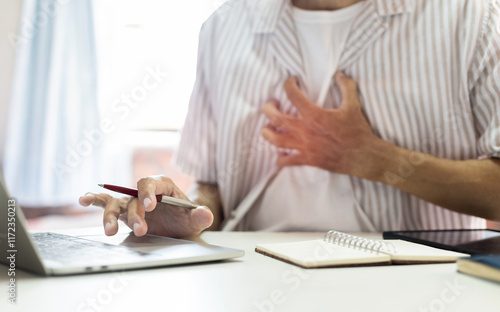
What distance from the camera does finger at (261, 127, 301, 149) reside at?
3.54ft

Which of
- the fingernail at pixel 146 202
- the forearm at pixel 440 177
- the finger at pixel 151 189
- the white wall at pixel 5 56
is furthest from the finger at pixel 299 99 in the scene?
the white wall at pixel 5 56

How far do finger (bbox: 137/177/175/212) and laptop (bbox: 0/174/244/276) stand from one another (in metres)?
0.05

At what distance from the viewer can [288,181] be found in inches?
44.9

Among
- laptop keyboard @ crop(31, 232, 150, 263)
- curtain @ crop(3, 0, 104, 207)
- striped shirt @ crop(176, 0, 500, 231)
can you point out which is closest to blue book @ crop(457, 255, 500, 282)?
laptop keyboard @ crop(31, 232, 150, 263)

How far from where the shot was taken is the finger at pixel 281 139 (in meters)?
1.08

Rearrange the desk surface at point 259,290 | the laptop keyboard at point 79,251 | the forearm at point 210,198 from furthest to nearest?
the forearm at point 210,198
the laptop keyboard at point 79,251
the desk surface at point 259,290

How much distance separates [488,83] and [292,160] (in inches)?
16.6

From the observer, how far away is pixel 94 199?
780 millimetres

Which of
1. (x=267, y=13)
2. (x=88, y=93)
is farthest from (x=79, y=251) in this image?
(x=88, y=93)

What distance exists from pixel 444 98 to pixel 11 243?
867 millimetres

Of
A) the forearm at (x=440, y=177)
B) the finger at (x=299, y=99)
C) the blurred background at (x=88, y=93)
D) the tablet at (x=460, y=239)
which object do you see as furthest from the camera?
the blurred background at (x=88, y=93)

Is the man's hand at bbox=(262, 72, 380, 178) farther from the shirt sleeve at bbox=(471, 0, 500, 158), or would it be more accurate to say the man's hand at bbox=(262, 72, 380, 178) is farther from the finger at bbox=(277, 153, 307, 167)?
the shirt sleeve at bbox=(471, 0, 500, 158)

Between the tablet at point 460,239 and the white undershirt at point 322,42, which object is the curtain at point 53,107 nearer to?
the white undershirt at point 322,42

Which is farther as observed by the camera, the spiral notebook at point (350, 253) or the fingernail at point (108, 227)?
the fingernail at point (108, 227)
